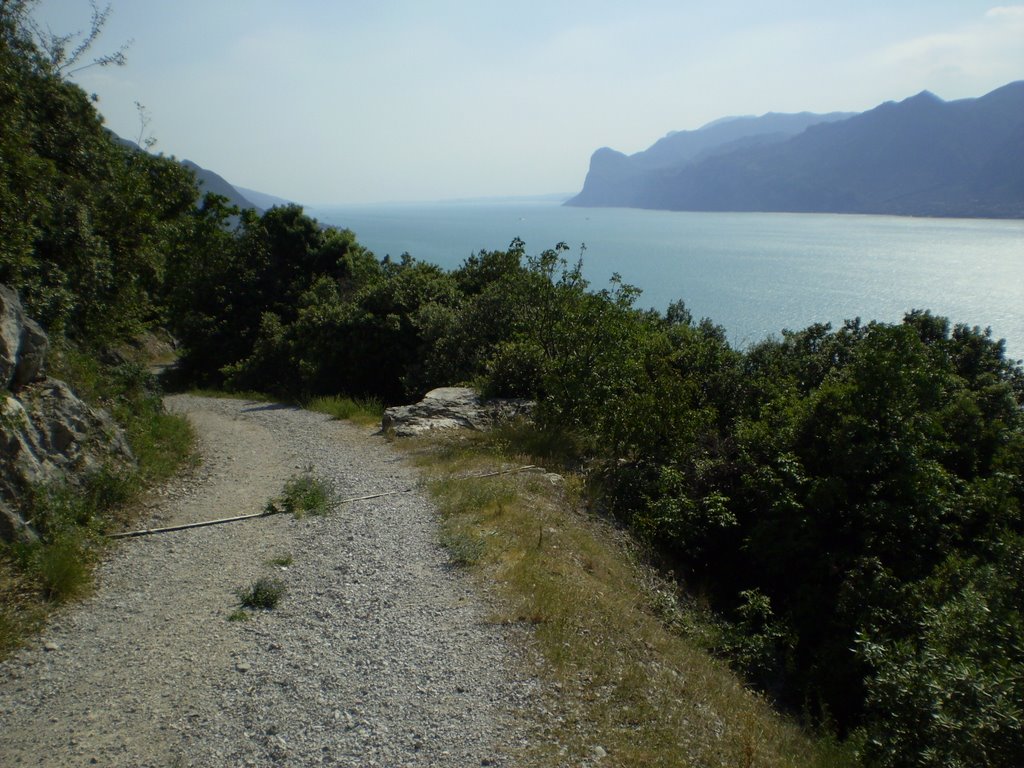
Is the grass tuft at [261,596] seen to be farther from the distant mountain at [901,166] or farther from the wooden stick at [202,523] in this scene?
the distant mountain at [901,166]

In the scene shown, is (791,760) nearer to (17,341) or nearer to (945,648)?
(945,648)

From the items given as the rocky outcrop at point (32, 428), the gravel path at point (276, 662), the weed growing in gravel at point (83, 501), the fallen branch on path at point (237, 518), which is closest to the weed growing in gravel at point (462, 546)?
the gravel path at point (276, 662)

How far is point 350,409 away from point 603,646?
13060 millimetres

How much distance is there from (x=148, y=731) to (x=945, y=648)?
7.75 metres

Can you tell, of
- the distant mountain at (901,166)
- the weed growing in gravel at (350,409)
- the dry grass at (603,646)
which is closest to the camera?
the dry grass at (603,646)

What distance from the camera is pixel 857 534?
34.0 feet

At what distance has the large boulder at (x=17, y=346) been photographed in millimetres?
8242

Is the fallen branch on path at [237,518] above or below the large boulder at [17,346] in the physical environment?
below

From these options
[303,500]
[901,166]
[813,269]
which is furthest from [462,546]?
[901,166]

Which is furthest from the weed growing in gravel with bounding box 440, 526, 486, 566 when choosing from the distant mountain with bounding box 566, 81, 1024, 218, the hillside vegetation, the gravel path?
the distant mountain with bounding box 566, 81, 1024, 218

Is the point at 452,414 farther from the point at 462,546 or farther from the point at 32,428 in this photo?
the point at 32,428

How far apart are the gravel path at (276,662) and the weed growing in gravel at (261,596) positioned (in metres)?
0.10

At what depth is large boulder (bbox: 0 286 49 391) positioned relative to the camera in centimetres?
824

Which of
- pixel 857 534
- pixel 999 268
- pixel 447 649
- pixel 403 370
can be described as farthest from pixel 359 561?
pixel 999 268
